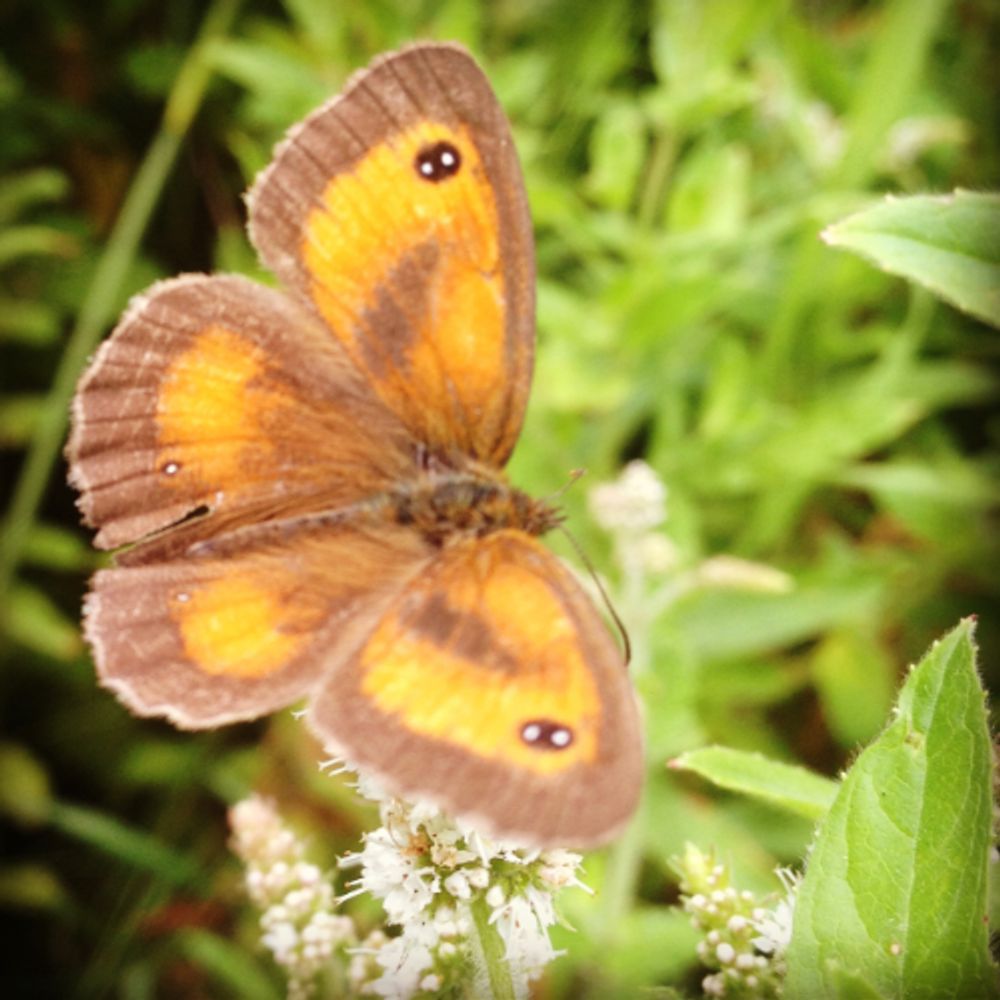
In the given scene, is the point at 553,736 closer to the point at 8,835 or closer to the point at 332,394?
the point at 332,394

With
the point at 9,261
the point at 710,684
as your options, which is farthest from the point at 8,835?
the point at 710,684

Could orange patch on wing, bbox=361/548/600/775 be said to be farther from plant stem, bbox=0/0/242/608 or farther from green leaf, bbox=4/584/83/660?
plant stem, bbox=0/0/242/608

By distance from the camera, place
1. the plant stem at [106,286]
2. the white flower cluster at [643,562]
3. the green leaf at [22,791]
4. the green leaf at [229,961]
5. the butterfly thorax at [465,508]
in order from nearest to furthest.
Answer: the butterfly thorax at [465,508]
the white flower cluster at [643,562]
the green leaf at [229,961]
the green leaf at [22,791]
the plant stem at [106,286]

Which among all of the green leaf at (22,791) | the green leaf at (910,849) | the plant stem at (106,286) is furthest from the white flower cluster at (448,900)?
the plant stem at (106,286)

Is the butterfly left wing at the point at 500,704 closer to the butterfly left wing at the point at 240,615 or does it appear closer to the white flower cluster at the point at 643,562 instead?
the butterfly left wing at the point at 240,615

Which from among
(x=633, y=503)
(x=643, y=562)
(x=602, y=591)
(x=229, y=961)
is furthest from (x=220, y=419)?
(x=229, y=961)

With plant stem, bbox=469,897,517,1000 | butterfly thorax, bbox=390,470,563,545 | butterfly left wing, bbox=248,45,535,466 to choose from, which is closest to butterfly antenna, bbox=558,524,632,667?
butterfly thorax, bbox=390,470,563,545

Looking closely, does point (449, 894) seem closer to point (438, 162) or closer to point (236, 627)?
point (236, 627)
